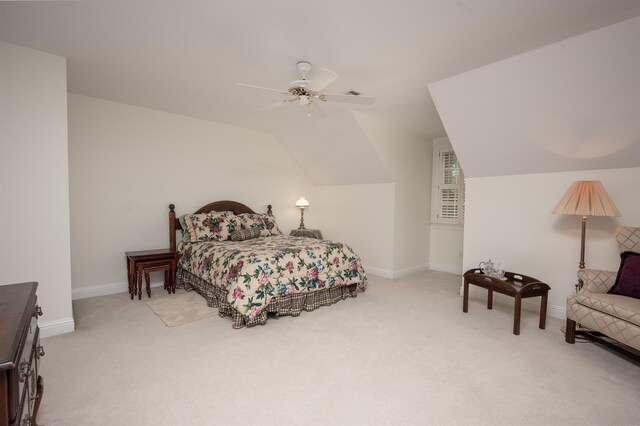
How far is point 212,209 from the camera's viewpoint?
4.96 metres

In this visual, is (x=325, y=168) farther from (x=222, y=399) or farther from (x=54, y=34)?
(x=222, y=399)

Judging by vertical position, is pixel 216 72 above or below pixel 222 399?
above

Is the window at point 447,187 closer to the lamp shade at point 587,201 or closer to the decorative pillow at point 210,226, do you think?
the lamp shade at point 587,201

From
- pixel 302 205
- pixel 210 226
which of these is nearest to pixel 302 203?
pixel 302 205

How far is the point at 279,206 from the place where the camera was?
5.93 m

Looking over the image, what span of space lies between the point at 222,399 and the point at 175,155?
3799 millimetres

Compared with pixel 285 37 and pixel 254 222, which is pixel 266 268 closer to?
pixel 254 222

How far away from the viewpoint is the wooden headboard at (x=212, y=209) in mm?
4543

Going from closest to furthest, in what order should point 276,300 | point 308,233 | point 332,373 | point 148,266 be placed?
point 332,373, point 276,300, point 148,266, point 308,233

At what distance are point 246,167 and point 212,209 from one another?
102cm

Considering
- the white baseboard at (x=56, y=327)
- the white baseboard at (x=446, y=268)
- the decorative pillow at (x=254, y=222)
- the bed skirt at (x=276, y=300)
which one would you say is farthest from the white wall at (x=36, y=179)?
the white baseboard at (x=446, y=268)

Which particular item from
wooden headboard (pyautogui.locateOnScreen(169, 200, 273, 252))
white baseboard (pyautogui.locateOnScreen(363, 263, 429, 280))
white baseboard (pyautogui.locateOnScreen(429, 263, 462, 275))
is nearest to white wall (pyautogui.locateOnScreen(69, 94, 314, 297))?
wooden headboard (pyautogui.locateOnScreen(169, 200, 273, 252))

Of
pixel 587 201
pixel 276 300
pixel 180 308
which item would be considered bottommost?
pixel 180 308

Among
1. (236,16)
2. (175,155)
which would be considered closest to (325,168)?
(175,155)
